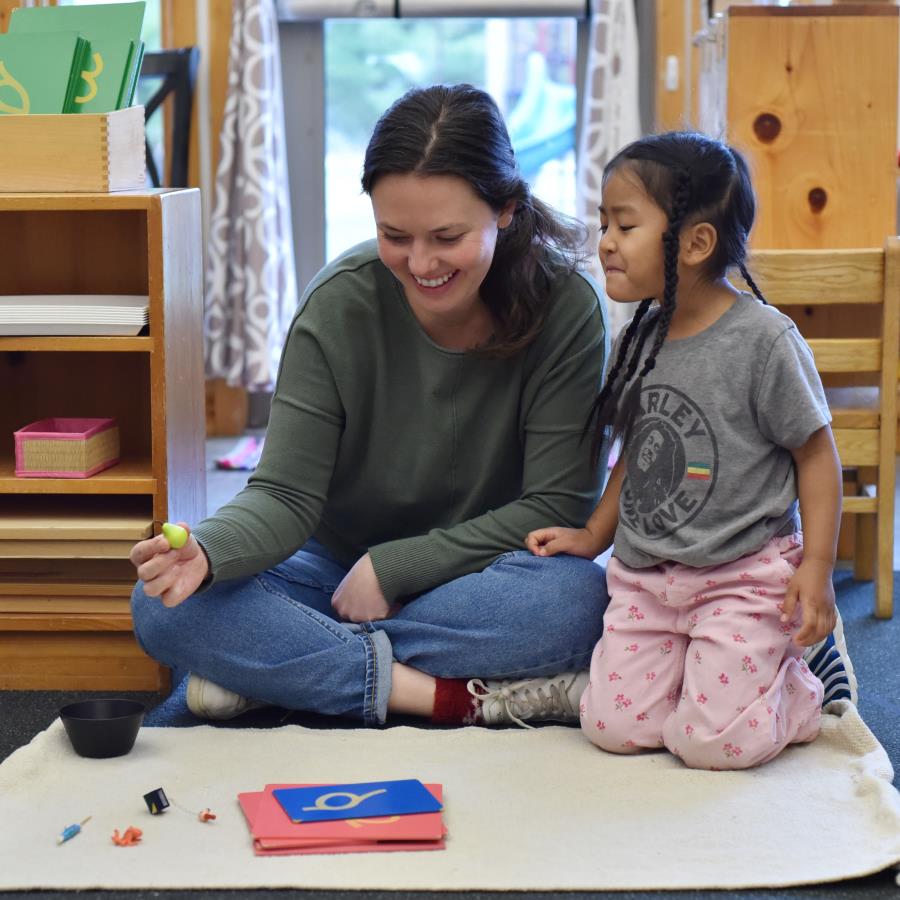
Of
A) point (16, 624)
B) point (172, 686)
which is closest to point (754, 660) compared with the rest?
point (172, 686)

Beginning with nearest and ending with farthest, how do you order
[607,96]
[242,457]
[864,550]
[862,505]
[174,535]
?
[174,535]
[862,505]
[864,550]
[242,457]
[607,96]

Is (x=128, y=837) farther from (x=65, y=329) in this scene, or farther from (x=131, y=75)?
(x=131, y=75)

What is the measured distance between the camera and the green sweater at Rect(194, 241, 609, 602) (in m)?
1.57

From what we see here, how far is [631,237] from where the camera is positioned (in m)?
1.43

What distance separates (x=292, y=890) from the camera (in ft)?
3.72

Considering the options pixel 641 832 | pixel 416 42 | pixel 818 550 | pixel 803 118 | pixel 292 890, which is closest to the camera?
pixel 292 890

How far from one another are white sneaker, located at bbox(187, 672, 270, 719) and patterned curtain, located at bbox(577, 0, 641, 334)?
6.72ft

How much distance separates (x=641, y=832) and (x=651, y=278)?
0.60 metres

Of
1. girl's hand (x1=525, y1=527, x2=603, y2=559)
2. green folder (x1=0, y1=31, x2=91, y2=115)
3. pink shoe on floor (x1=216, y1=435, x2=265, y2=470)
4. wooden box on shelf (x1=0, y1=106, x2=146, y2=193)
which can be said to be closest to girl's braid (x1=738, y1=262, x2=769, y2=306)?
girl's hand (x1=525, y1=527, x2=603, y2=559)

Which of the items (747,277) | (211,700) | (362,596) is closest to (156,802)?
(211,700)

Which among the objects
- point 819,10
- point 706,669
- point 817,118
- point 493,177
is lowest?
point 706,669

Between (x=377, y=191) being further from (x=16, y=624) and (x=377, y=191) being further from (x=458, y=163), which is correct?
(x=16, y=624)

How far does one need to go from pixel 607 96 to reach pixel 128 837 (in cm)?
261

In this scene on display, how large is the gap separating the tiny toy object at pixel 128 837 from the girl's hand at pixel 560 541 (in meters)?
0.58
